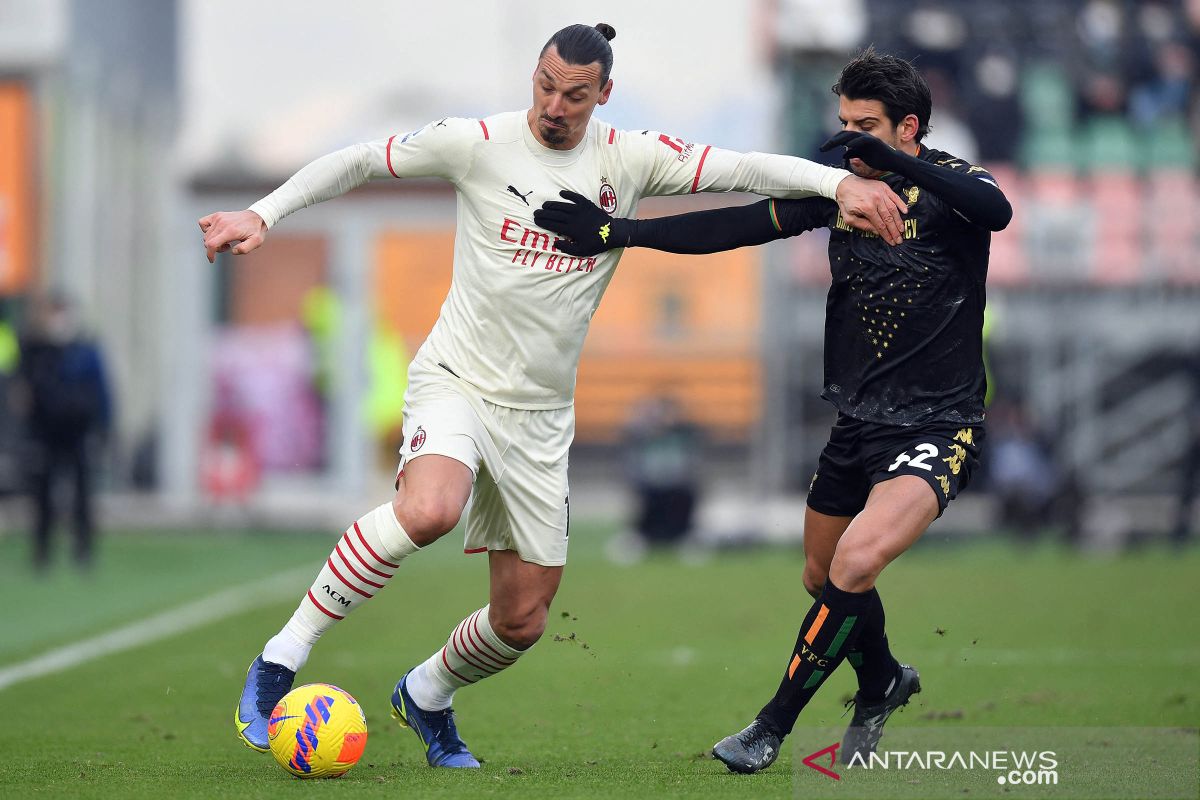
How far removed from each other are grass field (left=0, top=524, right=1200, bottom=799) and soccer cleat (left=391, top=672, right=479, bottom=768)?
129 mm

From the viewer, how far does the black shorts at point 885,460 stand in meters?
6.12

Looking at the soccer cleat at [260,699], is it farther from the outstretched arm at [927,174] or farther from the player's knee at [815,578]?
the outstretched arm at [927,174]

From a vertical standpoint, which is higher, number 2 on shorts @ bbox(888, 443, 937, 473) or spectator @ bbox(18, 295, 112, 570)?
number 2 on shorts @ bbox(888, 443, 937, 473)

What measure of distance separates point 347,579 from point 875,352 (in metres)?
2.02

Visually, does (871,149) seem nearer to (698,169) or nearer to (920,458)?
(698,169)

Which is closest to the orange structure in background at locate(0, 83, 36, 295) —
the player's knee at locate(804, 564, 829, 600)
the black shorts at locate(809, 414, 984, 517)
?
the player's knee at locate(804, 564, 829, 600)

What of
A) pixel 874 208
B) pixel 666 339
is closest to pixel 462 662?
pixel 874 208

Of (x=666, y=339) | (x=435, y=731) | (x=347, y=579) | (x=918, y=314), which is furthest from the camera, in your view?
(x=666, y=339)

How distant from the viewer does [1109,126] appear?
23.5 meters

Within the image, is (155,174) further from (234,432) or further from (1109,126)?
(1109,126)

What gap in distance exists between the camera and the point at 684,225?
258 inches

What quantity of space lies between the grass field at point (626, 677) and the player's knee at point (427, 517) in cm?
83

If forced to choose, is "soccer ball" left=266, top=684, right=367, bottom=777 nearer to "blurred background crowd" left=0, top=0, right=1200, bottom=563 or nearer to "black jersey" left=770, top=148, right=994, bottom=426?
"black jersey" left=770, top=148, right=994, bottom=426

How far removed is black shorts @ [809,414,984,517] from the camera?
20.1 feet
